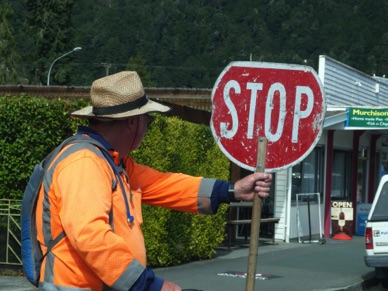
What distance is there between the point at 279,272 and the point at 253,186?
1196 centimetres

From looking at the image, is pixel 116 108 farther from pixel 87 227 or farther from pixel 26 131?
pixel 26 131

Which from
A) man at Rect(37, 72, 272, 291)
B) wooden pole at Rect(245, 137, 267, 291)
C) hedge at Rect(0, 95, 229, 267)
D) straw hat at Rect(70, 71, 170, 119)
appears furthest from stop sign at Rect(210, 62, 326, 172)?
hedge at Rect(0, 95, 229, 267)

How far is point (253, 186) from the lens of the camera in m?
4.67

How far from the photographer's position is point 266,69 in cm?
587

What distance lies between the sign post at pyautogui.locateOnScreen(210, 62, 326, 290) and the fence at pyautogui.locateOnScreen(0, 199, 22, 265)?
325 inches

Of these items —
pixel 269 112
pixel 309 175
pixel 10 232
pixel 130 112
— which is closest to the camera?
pixel 130 112

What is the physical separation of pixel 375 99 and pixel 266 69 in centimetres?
2833

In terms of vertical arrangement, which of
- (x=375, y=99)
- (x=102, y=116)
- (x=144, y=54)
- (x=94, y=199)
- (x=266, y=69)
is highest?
(x=144, y=54)

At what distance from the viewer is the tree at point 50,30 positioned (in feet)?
231

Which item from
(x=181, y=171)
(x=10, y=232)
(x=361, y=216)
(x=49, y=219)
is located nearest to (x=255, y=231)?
(x=49, y=219)

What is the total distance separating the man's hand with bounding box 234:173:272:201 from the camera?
15.2 feet

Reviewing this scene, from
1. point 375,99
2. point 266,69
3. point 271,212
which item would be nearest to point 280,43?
point 375,99

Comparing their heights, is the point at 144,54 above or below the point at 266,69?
above

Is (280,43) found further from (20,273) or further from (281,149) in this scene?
(281,149)
